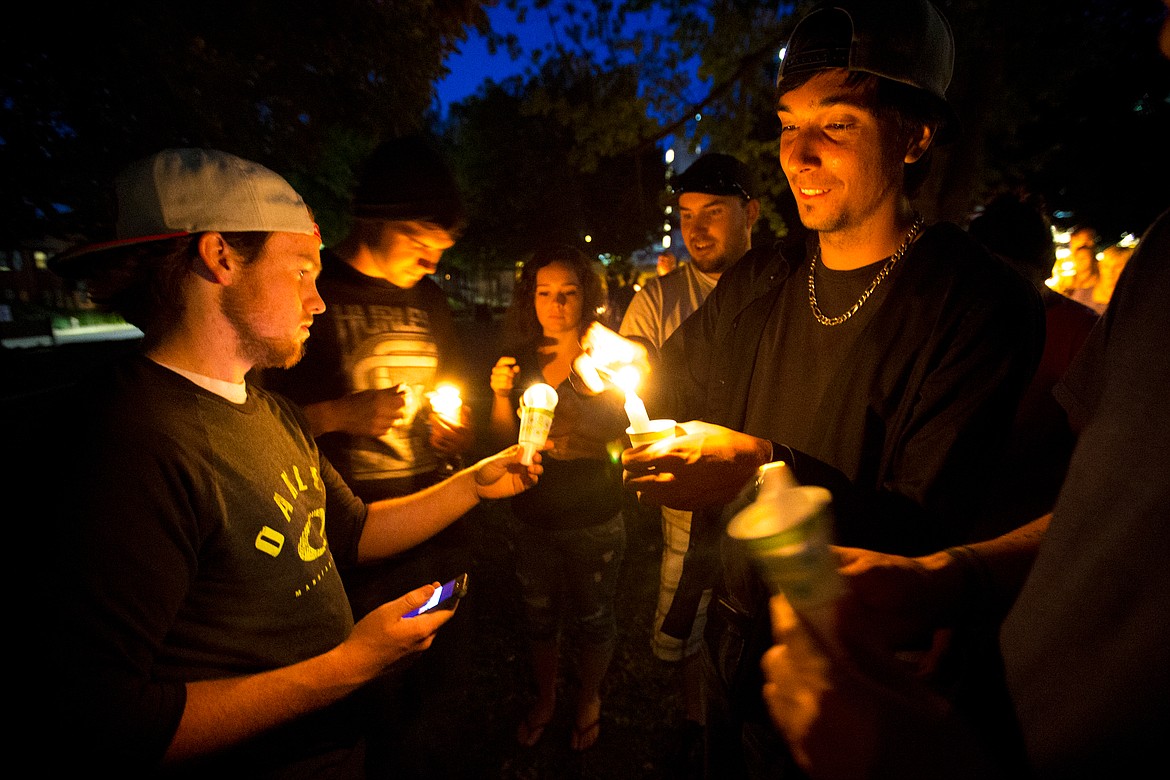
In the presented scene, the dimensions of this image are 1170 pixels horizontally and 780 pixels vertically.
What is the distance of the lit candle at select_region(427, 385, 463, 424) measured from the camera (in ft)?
10.3

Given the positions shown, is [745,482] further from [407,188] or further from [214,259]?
[407,188]

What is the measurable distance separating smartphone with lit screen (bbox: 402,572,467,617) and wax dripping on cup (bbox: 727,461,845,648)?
1468 mm

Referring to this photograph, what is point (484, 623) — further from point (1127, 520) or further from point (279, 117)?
point (279, 117)

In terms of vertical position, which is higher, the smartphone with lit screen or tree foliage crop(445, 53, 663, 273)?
tree foliage crop(445, 53, 663, 273)

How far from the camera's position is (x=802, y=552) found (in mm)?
893

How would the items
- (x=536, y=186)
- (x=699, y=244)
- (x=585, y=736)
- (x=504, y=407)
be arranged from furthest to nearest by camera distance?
(x=536, y=186) < (x=699, y=244) < (x=504, y=407) < (x=585, y=736)

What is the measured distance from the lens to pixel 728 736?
2.24m

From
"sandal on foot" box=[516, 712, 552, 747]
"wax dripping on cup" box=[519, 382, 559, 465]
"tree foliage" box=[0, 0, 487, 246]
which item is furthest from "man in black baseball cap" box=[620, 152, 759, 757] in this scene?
"tree foliage" box=[0, 0, 487, 246]

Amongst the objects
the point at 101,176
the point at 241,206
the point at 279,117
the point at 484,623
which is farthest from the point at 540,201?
the point at 241,206

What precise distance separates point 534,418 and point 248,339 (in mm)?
1282

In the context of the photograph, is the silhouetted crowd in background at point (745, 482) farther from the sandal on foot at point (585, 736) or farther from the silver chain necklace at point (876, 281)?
the sandal on foot at point (585, 736)

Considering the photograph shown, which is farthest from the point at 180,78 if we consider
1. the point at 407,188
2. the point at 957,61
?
the point at 957,61

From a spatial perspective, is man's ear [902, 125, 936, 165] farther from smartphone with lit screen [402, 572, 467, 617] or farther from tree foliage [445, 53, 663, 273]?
tree foliage [445, 53, 663, 273]

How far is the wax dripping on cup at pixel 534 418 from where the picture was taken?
101 inches
